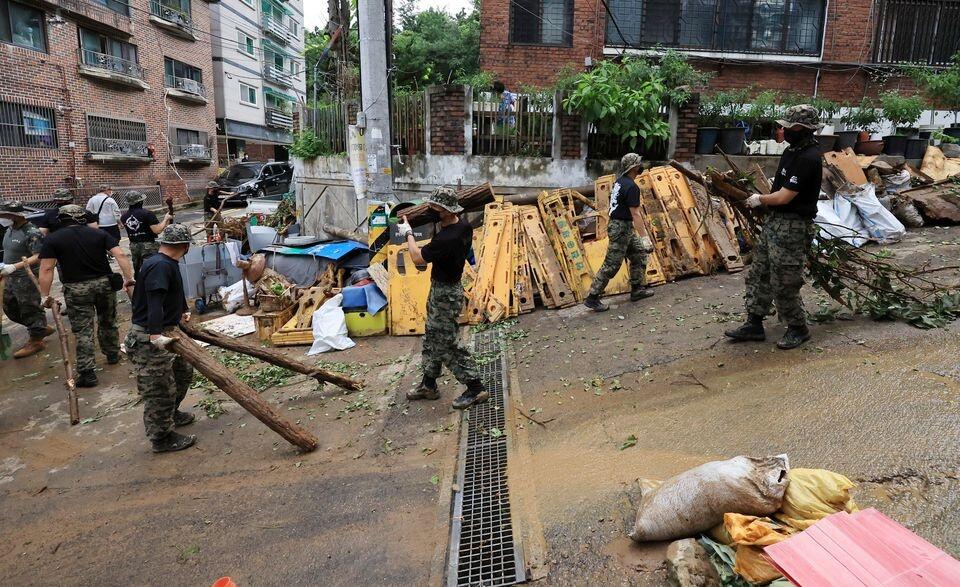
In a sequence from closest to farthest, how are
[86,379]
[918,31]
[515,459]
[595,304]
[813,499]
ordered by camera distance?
[813,499], [515,459], [86,379], [595,304], [918,31]

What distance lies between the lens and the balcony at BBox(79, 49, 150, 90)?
20.4 m

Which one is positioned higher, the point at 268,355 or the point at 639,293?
the point at 639,293

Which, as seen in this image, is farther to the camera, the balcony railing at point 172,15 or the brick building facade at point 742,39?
the balcony railing at point 172,15

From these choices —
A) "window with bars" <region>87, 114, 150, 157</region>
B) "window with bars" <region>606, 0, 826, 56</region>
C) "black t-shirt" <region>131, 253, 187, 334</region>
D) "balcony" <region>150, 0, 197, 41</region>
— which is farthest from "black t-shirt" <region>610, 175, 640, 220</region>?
"balcony" <region>150, 0, 197, 41</region>

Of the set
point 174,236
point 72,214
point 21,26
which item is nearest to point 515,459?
point 174,236

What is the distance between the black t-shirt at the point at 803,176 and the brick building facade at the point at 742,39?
370 inches

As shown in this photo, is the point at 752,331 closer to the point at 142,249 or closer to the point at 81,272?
the point at 81,272

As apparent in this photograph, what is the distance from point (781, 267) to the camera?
15.3 ft

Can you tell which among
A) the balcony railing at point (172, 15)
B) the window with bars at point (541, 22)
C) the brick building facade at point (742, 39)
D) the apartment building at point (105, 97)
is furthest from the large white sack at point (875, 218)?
the balcony railing at point (172, 15)

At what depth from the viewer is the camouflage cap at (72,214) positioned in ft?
20.2

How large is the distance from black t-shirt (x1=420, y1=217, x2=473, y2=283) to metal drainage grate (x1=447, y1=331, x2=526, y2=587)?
1.23m

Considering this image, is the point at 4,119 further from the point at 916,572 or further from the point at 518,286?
the point at 916,572

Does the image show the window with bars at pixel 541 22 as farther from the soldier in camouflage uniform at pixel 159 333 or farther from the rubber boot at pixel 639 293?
the soldier in camouflage uniform at pixel 159 333

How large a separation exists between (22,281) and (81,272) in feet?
6.24
